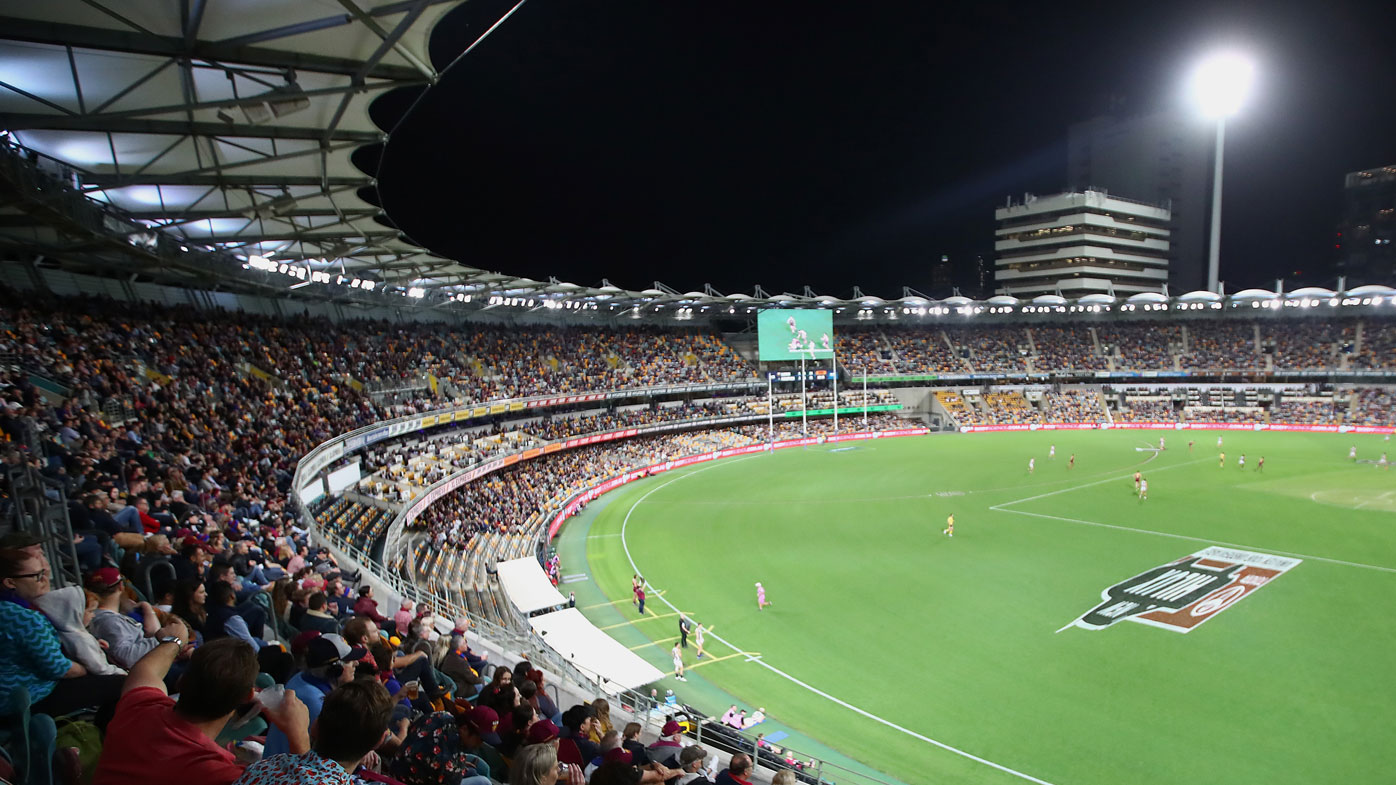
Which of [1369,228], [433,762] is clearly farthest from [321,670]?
[1369,228]

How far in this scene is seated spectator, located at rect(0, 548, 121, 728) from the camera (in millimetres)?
3342

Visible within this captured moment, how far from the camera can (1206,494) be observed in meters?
34.7

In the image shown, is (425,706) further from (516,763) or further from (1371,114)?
(1371,114)

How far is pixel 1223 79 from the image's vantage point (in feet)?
224

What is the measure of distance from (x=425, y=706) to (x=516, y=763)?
8.88 feet

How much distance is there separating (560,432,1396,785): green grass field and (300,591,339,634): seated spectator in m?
11.3

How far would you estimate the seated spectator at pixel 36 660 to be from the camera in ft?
11.0

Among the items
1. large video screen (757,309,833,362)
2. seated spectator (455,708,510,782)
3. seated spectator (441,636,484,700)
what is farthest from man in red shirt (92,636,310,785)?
large video screen (757,309,833,362)

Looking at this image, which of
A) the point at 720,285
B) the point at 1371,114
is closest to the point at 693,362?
the point at 720,285

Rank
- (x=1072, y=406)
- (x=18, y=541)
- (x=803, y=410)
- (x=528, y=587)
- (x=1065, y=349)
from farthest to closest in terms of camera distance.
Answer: (x=1065, y=349) < (x=1072, y=406) < (x=803, y=410) < (x=528, y=587) < (x=18, y=541)

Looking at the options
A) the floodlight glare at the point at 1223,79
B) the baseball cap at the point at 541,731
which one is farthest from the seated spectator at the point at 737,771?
the floodlight glare at the point at 1223,79

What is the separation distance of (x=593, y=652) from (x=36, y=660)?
576 inches

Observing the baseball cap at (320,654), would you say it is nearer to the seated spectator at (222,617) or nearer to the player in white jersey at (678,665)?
the seated spectator at (222,617)

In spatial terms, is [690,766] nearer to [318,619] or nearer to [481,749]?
[481,749]
